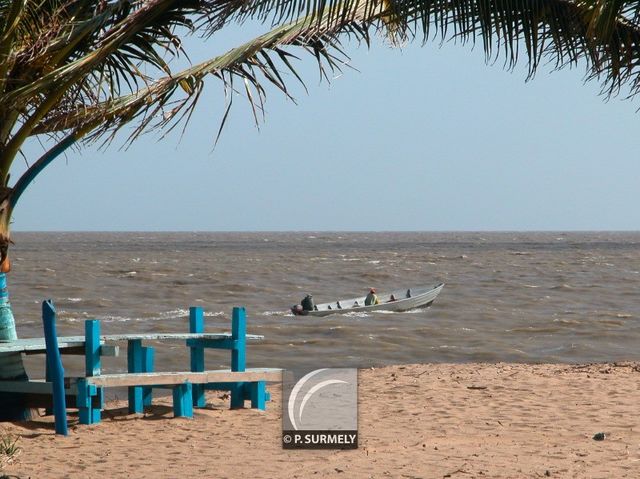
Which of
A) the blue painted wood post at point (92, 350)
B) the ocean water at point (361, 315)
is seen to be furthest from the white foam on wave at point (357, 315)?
the blue painted wood post at point (92, 350)

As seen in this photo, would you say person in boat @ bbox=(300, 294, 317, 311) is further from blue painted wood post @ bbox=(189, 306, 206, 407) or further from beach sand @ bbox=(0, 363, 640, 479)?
blue painted wood post @ bbox=(189, 306, 206, 407)

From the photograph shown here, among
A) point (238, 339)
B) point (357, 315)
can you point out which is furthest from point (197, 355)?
point (357, 315)

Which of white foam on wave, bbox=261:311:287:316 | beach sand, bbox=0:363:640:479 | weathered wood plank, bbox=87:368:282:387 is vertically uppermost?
weathered wood plank, bbox=87:368:282:387

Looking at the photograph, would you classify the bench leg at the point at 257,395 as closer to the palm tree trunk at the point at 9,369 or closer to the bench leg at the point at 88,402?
the bench leg at the point at 88,402

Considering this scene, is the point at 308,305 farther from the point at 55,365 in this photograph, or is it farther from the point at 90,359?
the point at 55,365

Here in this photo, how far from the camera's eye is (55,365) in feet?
29.7

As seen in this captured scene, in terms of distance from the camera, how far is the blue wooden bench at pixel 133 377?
30.2 feet

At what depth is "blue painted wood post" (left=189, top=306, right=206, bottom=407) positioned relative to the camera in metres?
10.4

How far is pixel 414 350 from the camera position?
2088cm

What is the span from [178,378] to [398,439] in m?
2.32

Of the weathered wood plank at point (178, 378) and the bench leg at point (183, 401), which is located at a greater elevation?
the weathered wood plank at point (178, 378)

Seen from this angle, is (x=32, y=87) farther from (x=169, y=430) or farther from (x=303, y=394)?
(x=303, y=394)

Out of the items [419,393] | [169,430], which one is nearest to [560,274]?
[419,393]

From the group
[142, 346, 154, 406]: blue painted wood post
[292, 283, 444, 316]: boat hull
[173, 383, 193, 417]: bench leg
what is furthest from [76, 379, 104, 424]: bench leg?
[292, 283, 444, 316]: boat hull
